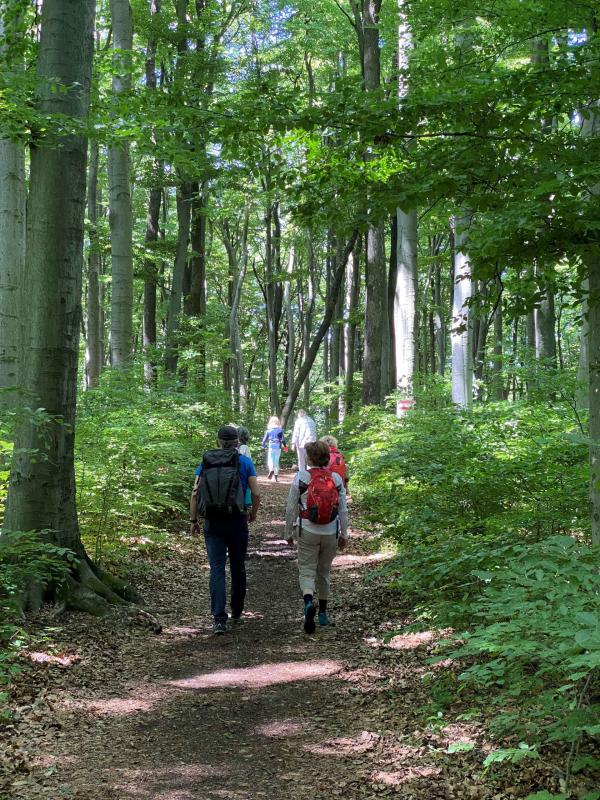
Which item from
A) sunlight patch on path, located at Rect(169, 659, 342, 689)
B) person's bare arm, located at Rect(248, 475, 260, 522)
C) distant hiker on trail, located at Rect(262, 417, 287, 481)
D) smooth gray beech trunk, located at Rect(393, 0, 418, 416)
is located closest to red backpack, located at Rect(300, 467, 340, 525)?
person's bare arm, located at Rect(248, 475, 260, 522)

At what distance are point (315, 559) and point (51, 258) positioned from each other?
3757mm

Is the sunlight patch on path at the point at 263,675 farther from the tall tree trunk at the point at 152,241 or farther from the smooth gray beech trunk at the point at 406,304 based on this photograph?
the tall tree trunk at the point at 152,241

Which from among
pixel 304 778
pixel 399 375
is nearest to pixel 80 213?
pixel 304 778

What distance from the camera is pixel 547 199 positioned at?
179 inches

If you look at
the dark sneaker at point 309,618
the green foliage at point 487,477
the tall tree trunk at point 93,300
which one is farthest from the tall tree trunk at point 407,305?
the tall tree trunk at point 93,300

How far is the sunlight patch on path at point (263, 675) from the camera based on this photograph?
Result: 5.37 metres

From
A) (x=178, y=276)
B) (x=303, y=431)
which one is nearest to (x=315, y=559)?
(x=303, y=431)

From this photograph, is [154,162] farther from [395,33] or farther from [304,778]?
[304,778]

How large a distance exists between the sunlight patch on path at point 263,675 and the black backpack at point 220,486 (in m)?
1.59

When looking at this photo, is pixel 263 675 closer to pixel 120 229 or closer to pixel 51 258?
pixel 51 258

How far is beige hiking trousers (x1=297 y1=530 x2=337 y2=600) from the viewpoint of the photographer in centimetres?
680

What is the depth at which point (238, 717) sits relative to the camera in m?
4.75

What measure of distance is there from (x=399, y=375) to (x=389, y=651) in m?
8.95

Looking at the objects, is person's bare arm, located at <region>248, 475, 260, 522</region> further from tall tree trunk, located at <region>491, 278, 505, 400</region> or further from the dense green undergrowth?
tall tree trunk, located at <region>491, 278, 505, 400</region>
